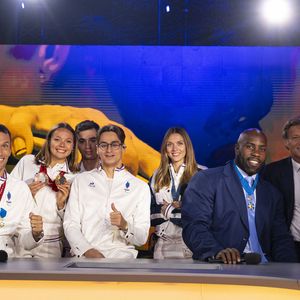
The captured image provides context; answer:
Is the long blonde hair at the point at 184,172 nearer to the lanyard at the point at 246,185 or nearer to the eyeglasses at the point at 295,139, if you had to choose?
the eyeglasses at the point at 295,139

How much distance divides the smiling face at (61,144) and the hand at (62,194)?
0.30m

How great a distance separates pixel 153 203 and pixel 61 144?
33.6 inches

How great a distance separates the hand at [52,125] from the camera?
6250 mm

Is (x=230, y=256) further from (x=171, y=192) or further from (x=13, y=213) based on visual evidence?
(x=171, y=192)

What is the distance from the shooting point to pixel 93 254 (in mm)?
4008

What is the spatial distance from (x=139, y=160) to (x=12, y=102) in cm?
139

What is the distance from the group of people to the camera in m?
4.01

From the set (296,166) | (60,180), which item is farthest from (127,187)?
(296,166)

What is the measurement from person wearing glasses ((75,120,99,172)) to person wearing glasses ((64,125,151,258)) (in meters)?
0.74

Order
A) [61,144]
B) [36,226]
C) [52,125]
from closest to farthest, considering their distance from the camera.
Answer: [36,226] → [61,144] → [52,125]

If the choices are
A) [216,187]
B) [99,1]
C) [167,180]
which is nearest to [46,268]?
[216,187]

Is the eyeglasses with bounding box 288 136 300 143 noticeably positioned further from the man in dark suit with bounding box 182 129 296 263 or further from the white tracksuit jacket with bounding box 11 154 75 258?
the white tracksuit jacket with bounding box 11 154 75 258

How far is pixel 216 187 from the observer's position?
13.4ft

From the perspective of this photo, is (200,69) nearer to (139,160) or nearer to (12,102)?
(139,160)
